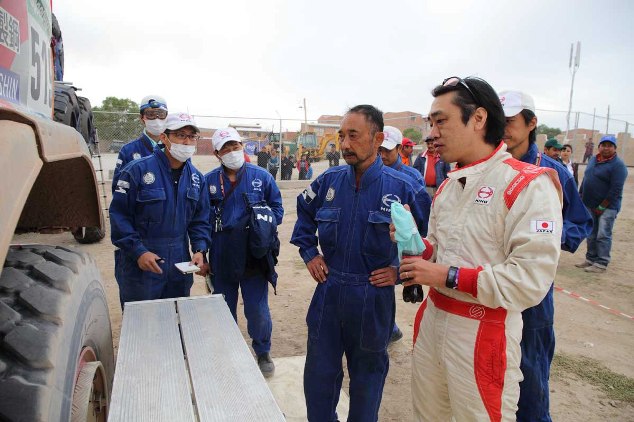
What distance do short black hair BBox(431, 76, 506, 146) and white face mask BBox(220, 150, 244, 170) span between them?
210 cm

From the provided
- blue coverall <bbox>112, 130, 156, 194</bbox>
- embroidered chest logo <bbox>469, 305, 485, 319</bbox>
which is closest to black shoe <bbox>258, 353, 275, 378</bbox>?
embroidered chest logo <bbox>469, 305, 485, 319</bbox>

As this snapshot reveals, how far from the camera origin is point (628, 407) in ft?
10.4

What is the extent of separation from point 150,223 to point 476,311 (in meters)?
2.22

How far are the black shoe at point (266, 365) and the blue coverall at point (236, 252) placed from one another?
Result: 1.5 inches

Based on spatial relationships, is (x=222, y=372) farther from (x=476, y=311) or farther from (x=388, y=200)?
(x=388, y=200)

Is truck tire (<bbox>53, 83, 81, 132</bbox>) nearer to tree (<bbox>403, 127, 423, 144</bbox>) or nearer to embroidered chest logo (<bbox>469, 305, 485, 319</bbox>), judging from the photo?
embroidered chest logo (<bbox>469, 305, 485, 319</bbox>)

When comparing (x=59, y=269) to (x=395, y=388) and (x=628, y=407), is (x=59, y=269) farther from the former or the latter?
(x=628, y=407)

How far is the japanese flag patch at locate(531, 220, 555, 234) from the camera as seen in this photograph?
155cm

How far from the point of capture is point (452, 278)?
1646mm

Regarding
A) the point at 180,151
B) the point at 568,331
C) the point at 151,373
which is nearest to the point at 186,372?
the point at 151,373

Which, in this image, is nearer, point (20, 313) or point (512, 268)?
point (20, 313)

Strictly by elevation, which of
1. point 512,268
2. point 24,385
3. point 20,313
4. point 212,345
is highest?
point 512,268

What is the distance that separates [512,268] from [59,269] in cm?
161

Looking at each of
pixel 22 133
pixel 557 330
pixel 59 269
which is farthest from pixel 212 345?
pixel 557 330
